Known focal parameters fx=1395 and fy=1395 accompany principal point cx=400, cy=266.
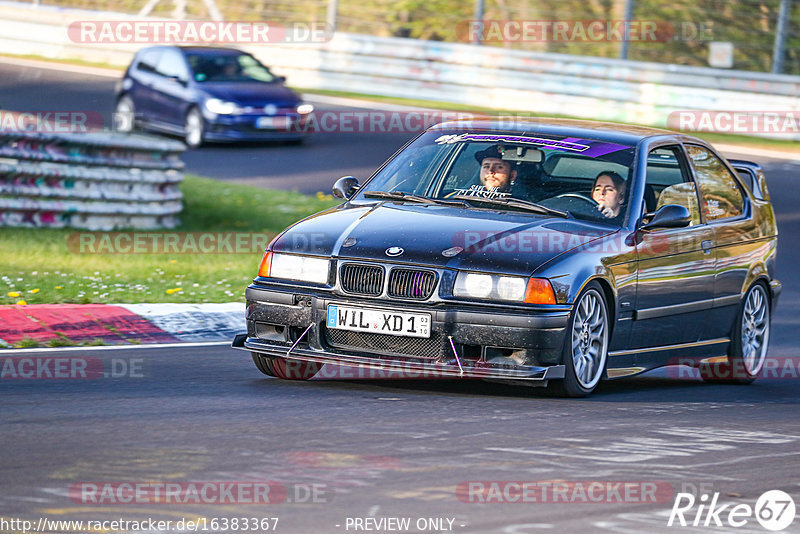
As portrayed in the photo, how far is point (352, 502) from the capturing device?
5.12m

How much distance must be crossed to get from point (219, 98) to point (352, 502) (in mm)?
16943

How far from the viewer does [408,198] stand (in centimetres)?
824

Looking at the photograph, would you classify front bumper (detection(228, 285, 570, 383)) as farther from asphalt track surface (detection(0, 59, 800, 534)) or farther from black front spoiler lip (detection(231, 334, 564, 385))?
asphalt track surface (detection(0, 59, 800, 534))

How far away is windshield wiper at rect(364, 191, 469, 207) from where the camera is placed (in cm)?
812

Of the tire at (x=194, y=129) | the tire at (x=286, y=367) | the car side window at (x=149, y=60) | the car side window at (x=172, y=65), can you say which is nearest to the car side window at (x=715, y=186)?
the tire at (x=286, y=367)

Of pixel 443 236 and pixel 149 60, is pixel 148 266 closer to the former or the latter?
pixel 443 236

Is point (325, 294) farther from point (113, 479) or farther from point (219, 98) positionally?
point (219, 98)

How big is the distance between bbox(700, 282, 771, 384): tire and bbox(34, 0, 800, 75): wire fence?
1583 centimetres

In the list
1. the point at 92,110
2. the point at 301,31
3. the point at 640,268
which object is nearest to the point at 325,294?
the point at 640,268

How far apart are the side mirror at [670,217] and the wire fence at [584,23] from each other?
17450 millimetres

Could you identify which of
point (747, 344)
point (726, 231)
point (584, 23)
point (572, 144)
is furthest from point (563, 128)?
point (584, 23)

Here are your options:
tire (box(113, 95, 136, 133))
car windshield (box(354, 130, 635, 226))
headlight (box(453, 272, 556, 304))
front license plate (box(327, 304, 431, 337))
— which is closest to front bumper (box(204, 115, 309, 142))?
tire (box(113, 95, 136, 133))

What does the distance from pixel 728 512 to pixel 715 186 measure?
4.31 meters

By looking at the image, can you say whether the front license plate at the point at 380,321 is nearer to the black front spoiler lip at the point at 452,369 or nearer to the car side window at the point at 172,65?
the black front spoiler lip at the point at 452,369
